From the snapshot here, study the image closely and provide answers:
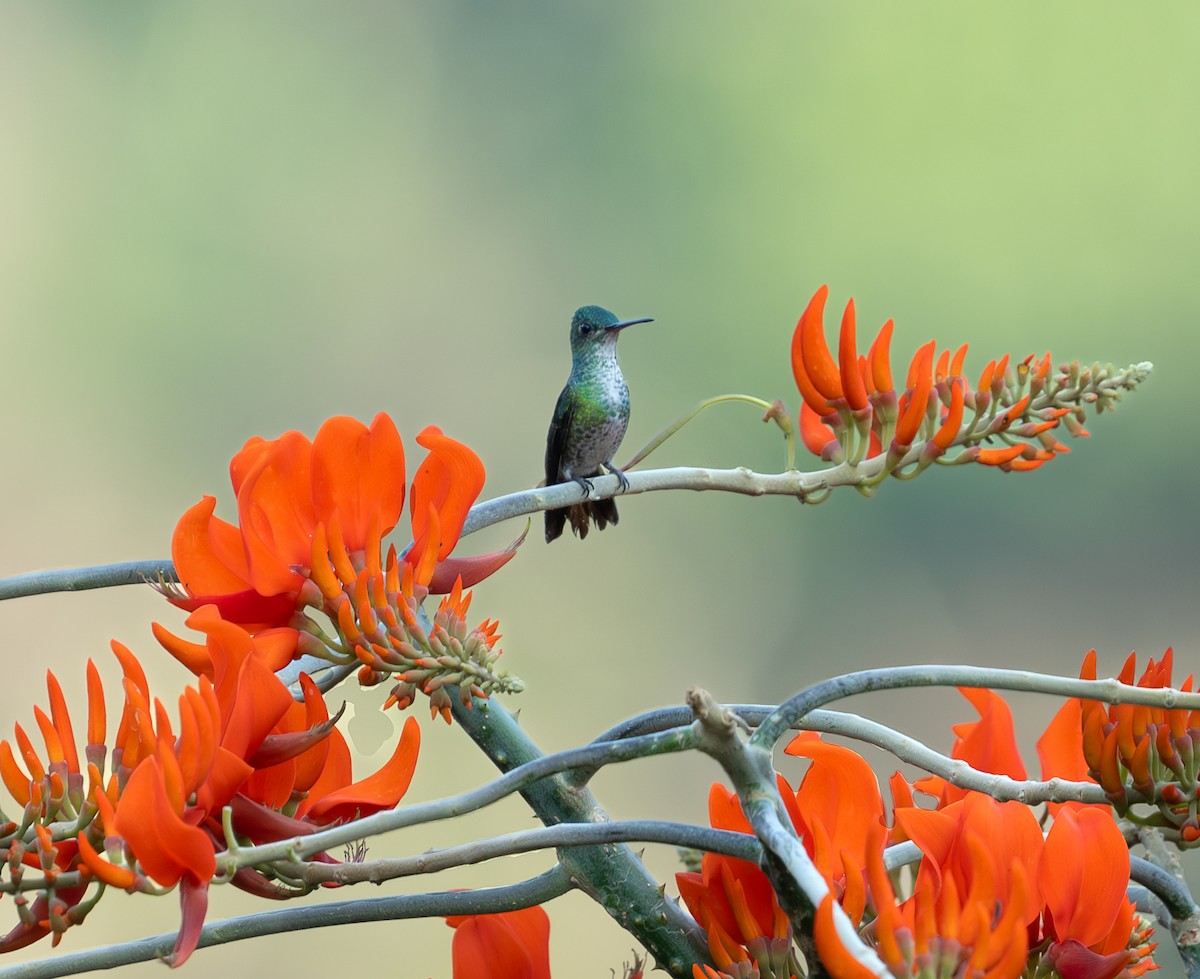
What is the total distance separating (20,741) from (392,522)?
0.08 metres

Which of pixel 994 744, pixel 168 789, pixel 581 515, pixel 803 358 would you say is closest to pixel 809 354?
pixel 803 358

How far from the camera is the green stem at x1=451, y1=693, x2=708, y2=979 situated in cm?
28

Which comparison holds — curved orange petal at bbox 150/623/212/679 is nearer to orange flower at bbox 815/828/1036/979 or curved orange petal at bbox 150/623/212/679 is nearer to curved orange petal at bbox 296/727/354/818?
curved orange petal at bbox 296/727/354/818

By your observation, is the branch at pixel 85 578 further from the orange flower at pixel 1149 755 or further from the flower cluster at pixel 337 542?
the orange flower at pixel 1149 755

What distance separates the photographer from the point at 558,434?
42.8 inches

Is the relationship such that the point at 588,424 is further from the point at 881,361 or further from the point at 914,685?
the point at 914,685

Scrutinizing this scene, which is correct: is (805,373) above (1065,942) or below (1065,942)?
above

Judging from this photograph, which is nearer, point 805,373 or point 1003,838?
point 1003,838

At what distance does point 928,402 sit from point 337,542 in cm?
20

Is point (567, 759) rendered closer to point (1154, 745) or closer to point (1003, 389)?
point (1154, 745)

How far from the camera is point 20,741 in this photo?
26 centimetres

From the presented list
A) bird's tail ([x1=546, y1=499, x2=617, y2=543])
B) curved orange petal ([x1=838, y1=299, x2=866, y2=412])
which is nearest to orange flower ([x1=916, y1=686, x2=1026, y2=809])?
curved orange petal ([x1=838, y1=299, x2=866, y2=412])

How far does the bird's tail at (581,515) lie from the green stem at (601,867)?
2.26 feet

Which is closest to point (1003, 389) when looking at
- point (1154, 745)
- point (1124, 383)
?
point (1124, 383)
